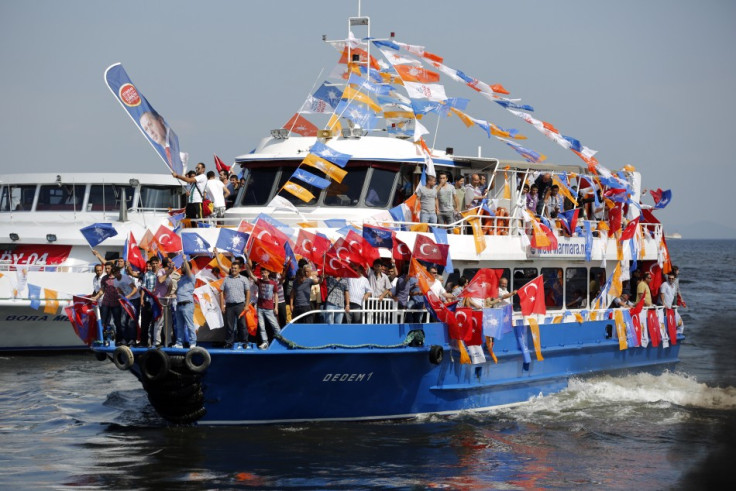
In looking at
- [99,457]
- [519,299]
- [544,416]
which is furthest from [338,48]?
[99,457]

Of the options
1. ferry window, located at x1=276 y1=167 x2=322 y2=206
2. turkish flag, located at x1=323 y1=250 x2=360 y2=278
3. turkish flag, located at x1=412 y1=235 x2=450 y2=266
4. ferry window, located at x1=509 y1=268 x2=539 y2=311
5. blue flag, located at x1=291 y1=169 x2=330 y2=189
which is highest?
blue flag, located at x1=291 y1=169 x2=330 y2=189

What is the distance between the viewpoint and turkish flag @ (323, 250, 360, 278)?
16.4 m

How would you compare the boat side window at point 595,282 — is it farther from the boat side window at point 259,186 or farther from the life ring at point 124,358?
the life ring at point 124,358

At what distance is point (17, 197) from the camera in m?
30.4

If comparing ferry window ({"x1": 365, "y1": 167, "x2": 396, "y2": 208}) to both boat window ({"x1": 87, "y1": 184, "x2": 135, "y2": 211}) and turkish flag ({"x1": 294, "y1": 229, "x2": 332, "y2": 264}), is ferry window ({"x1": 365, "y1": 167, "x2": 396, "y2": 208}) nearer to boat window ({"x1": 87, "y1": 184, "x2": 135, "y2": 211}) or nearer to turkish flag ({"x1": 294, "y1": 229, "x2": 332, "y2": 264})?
turkish flag ({"x1": 294, "y1": 229, "x2": 332, "y2": 264})

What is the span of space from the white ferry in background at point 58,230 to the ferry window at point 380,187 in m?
10.4

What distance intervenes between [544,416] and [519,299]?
2007mm

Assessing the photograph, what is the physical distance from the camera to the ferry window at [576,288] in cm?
2073

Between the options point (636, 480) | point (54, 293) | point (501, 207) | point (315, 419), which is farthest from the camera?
point (54, 293)

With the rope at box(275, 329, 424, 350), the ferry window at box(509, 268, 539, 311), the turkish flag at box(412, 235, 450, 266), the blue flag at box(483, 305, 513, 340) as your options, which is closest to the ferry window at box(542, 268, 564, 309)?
the ferry window at box(509, 268, 539, 311)

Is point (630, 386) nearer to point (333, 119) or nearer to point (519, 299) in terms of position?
point (519, 299)

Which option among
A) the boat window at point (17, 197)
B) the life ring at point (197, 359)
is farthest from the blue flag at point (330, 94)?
the boat window at point (17, 197)

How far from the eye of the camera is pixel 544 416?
18750mm

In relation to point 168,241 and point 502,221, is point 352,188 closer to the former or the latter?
point 502,221
